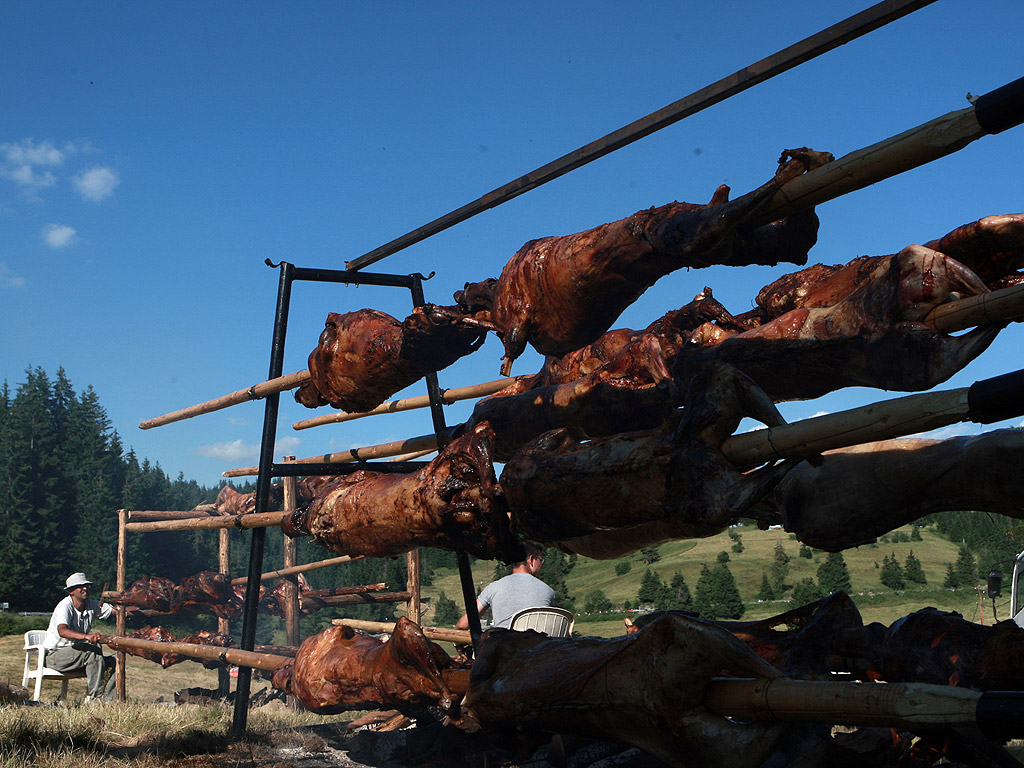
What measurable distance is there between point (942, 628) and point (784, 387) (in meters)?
1.12

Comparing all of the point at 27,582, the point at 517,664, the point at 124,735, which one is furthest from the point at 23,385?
the point at 517,664

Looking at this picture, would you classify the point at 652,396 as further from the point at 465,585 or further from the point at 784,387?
the point at 465,585

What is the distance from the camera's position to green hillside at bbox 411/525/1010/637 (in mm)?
17172

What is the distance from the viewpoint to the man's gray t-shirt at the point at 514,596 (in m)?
Result: 6.28

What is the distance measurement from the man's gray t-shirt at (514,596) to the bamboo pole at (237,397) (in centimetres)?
230

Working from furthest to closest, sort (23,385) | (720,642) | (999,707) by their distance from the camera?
(23,385) → (720,642) → (999,707)

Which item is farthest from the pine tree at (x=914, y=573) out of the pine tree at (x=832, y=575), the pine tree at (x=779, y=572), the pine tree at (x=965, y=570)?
the pine tree at (x=779, y=572)

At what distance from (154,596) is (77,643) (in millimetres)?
3268

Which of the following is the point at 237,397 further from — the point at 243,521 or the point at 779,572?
the point at 779,572

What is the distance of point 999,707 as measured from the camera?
1.92 metres

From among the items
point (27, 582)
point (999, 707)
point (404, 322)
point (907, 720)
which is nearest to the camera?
point (999, 707)

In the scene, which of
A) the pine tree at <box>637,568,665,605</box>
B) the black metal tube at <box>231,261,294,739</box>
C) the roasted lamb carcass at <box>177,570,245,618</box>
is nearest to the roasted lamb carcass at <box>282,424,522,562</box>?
the black metal tube at <box>231,261,294,739</box>

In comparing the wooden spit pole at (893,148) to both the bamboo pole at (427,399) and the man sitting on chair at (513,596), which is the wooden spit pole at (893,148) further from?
the man sitting on chair at (513,596)

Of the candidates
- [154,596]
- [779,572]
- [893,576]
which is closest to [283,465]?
[154,596]
